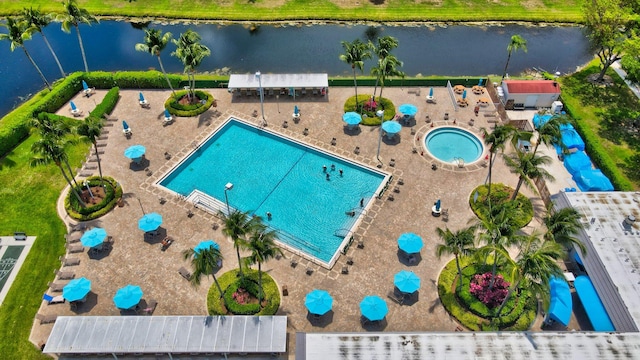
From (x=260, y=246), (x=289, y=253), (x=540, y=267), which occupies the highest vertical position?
(x=540, y=267)

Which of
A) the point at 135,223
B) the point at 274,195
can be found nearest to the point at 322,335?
the point at 274,195

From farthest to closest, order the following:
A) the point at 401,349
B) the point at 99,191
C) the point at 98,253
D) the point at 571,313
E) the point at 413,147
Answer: the point at 413,147 < the point at 99,191 < the point at 98,253 < the point at 571,313 < the point at 401,349

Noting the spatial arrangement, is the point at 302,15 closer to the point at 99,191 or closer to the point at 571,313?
the point at 99,191

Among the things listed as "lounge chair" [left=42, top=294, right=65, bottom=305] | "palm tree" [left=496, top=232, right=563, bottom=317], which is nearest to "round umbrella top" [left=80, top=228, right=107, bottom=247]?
"lounge chair" [left=42, top=294, right=65, bottom=305]

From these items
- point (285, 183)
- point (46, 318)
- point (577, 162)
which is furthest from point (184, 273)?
point (577, 162)

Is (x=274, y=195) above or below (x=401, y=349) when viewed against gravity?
above

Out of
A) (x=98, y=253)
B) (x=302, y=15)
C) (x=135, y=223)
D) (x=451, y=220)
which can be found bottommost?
(x=98, y=253)

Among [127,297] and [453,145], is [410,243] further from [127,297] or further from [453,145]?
[127,297]
